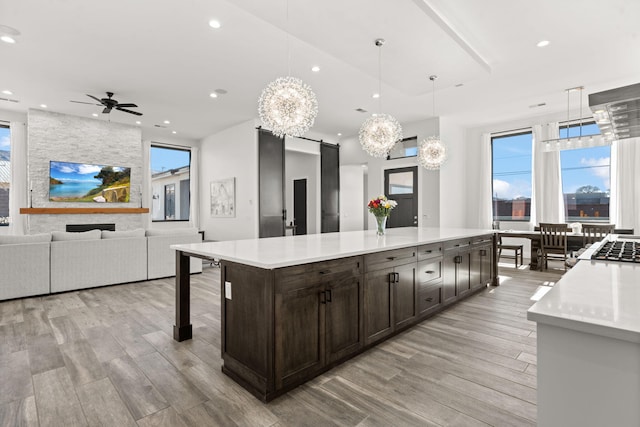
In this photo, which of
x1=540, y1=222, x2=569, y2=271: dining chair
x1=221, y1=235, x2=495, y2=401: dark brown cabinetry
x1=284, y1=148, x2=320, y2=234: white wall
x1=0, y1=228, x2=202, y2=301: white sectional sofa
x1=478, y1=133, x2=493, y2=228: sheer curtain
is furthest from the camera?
x1=284, y1=148, x2=320, y2=234: white wall

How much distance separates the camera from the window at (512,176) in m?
7.87

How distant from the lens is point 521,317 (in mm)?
3588

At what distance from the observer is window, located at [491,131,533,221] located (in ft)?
25.8

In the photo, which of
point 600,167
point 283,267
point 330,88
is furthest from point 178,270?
point 600,167

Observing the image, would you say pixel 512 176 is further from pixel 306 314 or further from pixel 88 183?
pixel 88 183

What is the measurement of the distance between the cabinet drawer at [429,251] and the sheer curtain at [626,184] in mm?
5527

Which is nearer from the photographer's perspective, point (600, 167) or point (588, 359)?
point (588, 359)

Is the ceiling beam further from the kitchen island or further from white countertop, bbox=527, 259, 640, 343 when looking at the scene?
the kitchen island

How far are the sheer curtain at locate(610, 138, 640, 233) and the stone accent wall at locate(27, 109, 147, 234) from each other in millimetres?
10827

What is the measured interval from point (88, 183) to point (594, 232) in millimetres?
10667

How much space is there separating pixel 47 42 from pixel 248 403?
501 centimetres

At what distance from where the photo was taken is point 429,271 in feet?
11.3

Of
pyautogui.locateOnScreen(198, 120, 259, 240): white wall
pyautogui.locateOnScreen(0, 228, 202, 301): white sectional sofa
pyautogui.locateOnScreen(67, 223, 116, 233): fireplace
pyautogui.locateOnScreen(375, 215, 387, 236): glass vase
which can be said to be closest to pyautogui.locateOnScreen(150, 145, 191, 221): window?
pyautogui.locateOnScreen(198, 120, 259, 240): white wall

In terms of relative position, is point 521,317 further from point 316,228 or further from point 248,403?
point 316,228
